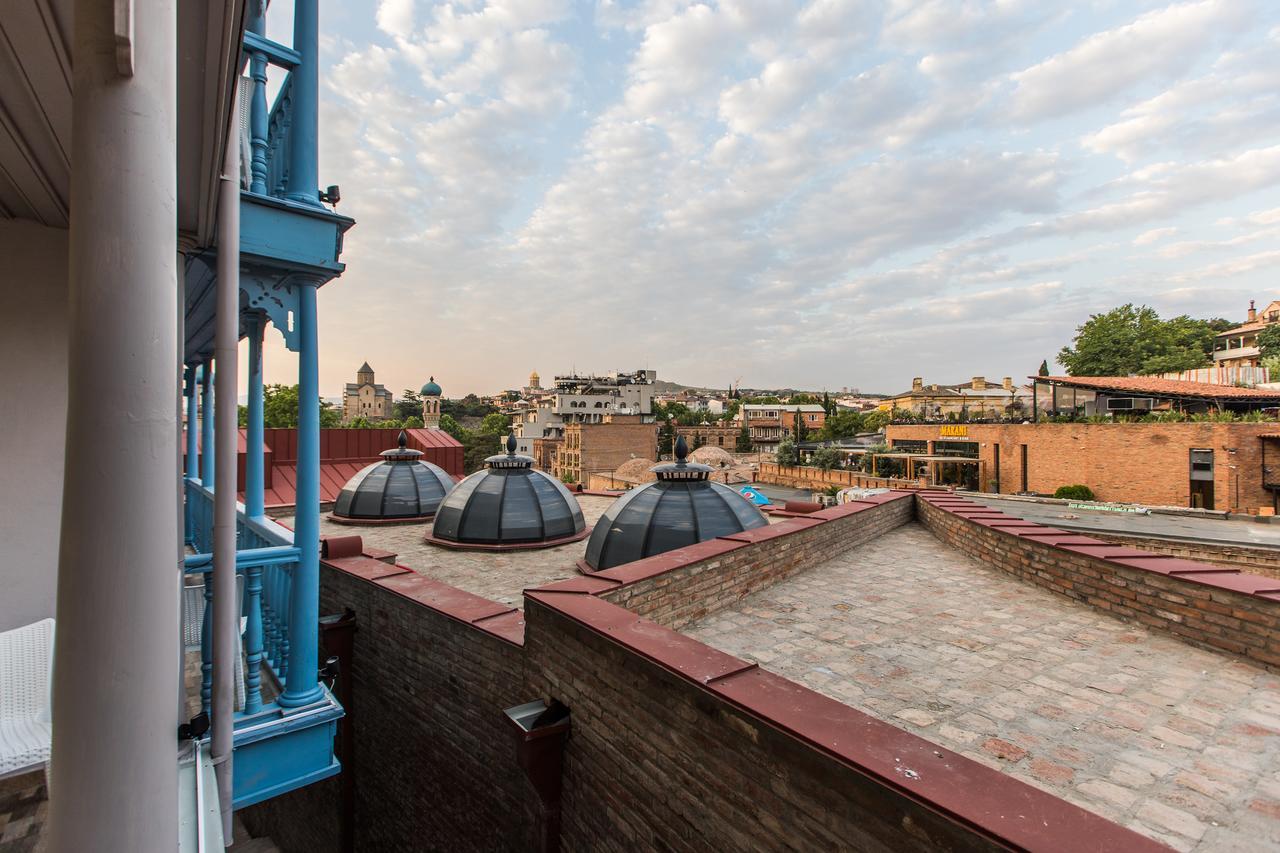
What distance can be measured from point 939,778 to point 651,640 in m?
1.64

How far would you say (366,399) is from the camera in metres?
114

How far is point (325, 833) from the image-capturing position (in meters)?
7.44

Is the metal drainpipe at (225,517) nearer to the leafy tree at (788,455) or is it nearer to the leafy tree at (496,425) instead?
the leafy tree at (788,455)

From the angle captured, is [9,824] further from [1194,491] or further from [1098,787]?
[1194,491]

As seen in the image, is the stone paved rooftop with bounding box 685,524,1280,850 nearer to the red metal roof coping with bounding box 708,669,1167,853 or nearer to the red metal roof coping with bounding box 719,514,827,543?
the red metal roof coping with bounding box 719,514,827,543

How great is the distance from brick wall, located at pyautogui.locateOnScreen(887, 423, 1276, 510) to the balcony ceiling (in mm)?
30740

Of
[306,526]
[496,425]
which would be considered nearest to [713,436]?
[496,425]

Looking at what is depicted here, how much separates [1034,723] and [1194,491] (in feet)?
89.7

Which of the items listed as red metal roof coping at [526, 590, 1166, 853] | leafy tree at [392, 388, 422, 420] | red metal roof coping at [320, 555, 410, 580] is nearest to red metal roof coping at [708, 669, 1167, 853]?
red metal roof coping at [526, 590, 1166, 853]

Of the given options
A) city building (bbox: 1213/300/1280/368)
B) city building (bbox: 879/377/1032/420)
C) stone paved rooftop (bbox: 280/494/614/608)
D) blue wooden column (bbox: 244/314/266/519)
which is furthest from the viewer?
city building (bbox: 879/377/1032/420)

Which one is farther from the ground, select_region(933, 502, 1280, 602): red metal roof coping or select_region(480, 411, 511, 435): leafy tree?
select_region(480, 411, 511, 435): leafy tree

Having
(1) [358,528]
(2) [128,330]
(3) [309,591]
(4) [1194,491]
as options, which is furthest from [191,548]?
(4) [1194,491]

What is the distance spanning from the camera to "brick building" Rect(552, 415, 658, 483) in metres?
57.8

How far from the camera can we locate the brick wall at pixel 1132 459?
2181 cm
